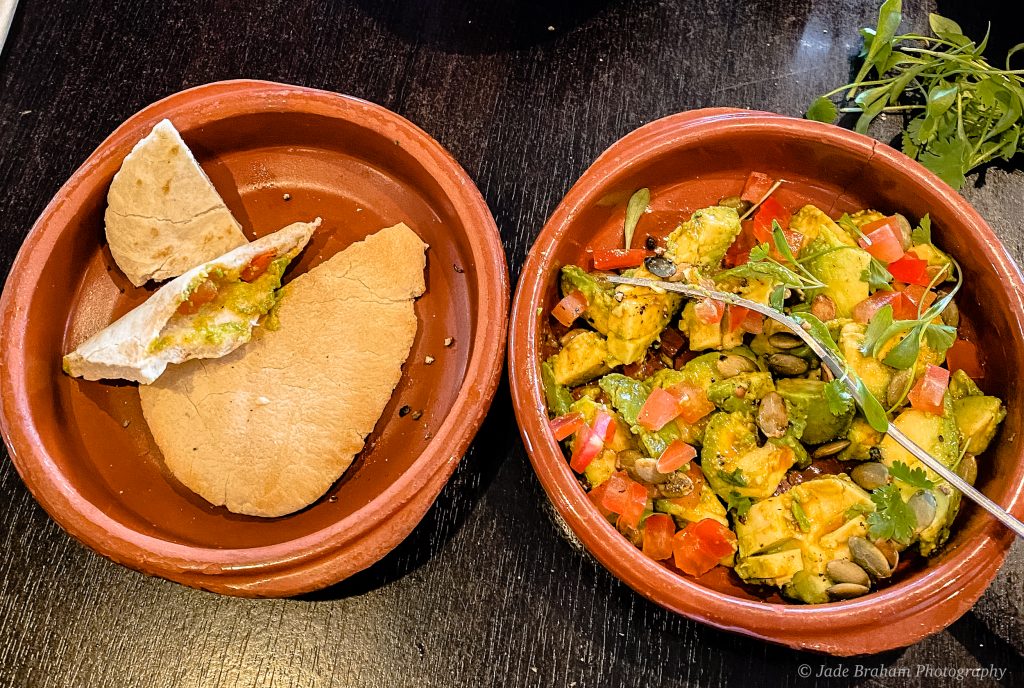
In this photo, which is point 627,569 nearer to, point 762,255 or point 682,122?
point 762,255

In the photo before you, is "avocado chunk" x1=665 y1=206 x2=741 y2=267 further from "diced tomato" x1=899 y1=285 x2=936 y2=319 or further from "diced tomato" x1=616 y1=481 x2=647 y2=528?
"diced tomato" x1=616 y1=481 x2=647 y2=528

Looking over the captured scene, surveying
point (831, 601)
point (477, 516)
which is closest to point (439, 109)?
point (477, 516)

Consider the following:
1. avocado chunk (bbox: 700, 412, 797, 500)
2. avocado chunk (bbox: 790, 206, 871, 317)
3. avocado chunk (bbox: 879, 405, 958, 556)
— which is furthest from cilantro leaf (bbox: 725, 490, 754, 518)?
avocado chunk (bbox: 790, 206, 871, 317)

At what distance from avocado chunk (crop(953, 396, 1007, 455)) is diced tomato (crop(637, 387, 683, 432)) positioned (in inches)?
27.5

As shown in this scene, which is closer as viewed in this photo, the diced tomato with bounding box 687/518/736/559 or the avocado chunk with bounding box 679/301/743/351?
the diced tomato with bounding box 687/518/736/559

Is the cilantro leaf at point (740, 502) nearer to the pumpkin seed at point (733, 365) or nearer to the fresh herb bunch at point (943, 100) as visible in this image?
the pumpkin seed at point (733, 365)

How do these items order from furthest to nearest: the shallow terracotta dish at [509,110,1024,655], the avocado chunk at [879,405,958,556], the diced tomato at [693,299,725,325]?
the diced tomato at [693,299,725,325], the avocado chunk at [879,405,958,556], the shallow terracotta dish at [509,110,1024,655]

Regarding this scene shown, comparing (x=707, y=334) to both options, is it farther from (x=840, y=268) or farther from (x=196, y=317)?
(x=196, y=317)

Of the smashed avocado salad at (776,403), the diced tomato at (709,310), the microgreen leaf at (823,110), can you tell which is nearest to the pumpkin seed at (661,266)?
the smashed avocado salad at (776,403)

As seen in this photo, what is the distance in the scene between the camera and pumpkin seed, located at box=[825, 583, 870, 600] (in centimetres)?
153

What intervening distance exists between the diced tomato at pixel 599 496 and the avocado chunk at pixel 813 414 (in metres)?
0.47

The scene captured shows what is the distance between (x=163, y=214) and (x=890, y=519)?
1969 mm

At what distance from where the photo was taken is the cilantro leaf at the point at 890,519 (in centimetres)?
154

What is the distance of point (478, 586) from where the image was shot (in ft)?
6.02
